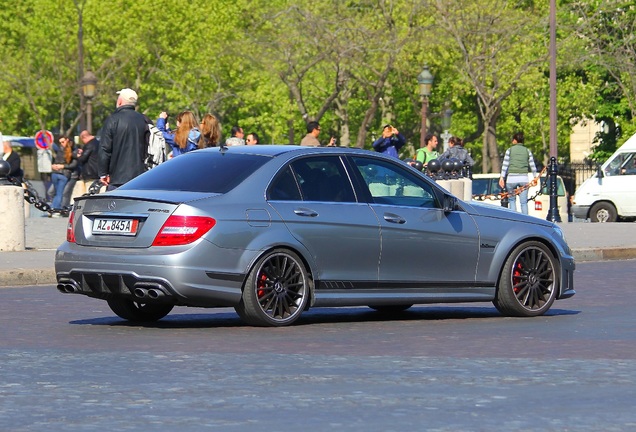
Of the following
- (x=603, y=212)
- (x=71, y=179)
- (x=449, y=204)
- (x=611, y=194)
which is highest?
(x=71, y=179)

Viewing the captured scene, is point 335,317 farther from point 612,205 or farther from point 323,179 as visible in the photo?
point 612,205

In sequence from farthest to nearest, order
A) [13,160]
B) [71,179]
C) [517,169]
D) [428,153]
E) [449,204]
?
[71,179] → [13,160] → [517,169] → [428,153] → [449,204]

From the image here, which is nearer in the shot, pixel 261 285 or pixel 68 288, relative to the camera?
pixel 261 285

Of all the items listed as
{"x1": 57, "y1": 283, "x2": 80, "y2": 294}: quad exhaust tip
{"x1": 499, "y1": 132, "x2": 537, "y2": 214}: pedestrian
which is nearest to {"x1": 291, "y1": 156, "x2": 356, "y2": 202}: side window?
{"x1": 57, "y1": 283, "x2": 80, "y2": 294}: quad exhaust tip

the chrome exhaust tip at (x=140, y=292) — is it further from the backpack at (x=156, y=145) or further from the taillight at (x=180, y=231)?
the backpack at (x=156, y=145)

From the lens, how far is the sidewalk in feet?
58.1

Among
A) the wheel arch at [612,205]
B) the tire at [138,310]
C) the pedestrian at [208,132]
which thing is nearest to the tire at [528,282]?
the tire at [138,310]

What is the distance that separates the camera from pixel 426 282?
13.2 meters

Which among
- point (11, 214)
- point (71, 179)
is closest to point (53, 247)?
point (11, 214)

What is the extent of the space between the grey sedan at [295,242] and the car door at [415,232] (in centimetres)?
1

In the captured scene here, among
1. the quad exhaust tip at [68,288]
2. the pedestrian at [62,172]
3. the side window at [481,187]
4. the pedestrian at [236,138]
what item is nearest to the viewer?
the quad exhaust tip at [68,288]

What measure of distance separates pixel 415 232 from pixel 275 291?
1.37 m

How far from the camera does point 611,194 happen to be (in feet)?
124

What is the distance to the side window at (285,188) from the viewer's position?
1262cm
